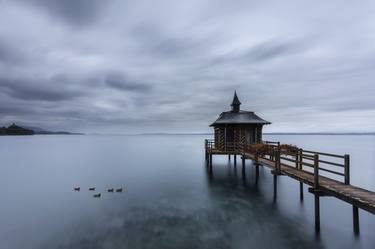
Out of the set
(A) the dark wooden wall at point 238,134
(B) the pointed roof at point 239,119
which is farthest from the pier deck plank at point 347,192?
(A) the dark wooden wall at point 238,134

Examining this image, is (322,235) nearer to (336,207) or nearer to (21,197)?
(336,207)

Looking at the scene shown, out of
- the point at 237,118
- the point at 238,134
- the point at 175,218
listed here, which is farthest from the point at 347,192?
the point at 237,118

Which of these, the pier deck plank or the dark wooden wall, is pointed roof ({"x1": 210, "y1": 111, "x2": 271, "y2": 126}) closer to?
the dark wooden wall

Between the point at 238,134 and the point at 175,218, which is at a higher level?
the point at 238,134

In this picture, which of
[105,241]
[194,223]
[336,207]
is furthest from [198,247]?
[336,207]

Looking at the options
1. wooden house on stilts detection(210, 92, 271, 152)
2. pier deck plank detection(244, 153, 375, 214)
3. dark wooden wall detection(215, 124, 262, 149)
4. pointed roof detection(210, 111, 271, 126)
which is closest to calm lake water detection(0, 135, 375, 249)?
pier deck plank detection(244, 153, 375, 214)

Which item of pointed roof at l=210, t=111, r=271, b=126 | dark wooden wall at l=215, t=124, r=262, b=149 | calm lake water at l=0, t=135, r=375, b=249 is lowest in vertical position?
calm lake water at l=0, t=135, r=375, b=249

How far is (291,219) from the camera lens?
13922 mm

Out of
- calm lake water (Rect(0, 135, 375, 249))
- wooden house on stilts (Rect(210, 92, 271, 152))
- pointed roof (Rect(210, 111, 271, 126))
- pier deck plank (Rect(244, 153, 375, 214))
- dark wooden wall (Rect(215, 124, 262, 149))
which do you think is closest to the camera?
pier deck plank (Rect(244, 153, 375, 214))

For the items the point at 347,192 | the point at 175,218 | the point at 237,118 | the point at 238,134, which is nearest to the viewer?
the point at 347,192

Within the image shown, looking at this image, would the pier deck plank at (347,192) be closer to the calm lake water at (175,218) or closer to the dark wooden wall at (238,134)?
the calm lake water at (175,218)

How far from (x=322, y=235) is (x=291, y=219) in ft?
7.45

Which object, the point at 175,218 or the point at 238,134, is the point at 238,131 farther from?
the point at 175,218

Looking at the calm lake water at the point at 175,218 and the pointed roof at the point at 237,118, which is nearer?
the calm lake water at the point at 175,218
